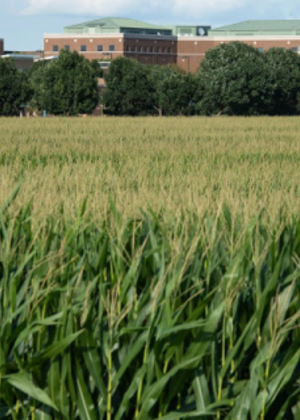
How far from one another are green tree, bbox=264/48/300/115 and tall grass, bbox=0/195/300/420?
242 feet

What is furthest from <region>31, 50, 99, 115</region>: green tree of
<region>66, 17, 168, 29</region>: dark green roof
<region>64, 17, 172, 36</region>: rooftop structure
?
<region>66, 17, 168, 29</region>: dark green roof

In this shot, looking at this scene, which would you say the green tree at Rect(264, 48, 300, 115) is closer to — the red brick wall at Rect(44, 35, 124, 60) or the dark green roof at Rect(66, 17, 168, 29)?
the red brick wall at Rect(44, 35, 124, 60)

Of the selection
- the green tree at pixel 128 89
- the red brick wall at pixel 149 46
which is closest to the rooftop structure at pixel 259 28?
the red brick wall at pixel 149 46

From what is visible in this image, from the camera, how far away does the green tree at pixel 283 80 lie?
77.9 metres

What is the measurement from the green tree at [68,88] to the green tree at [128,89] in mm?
7285

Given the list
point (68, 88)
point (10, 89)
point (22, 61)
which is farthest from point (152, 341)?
point (22, 61)

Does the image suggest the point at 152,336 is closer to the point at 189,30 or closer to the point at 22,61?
the point at 22,61

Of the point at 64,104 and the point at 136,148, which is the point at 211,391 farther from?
the point at 64,104

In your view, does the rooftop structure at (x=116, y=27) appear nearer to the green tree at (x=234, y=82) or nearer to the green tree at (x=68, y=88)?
the green tree at (x=234, y=82)

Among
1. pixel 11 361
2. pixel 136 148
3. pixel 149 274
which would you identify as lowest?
pixel 136 148

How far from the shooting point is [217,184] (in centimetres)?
725

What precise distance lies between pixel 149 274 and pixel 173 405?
552 mm

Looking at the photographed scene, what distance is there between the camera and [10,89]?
243 feet

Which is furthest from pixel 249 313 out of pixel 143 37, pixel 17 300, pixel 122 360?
pixel 143 37
